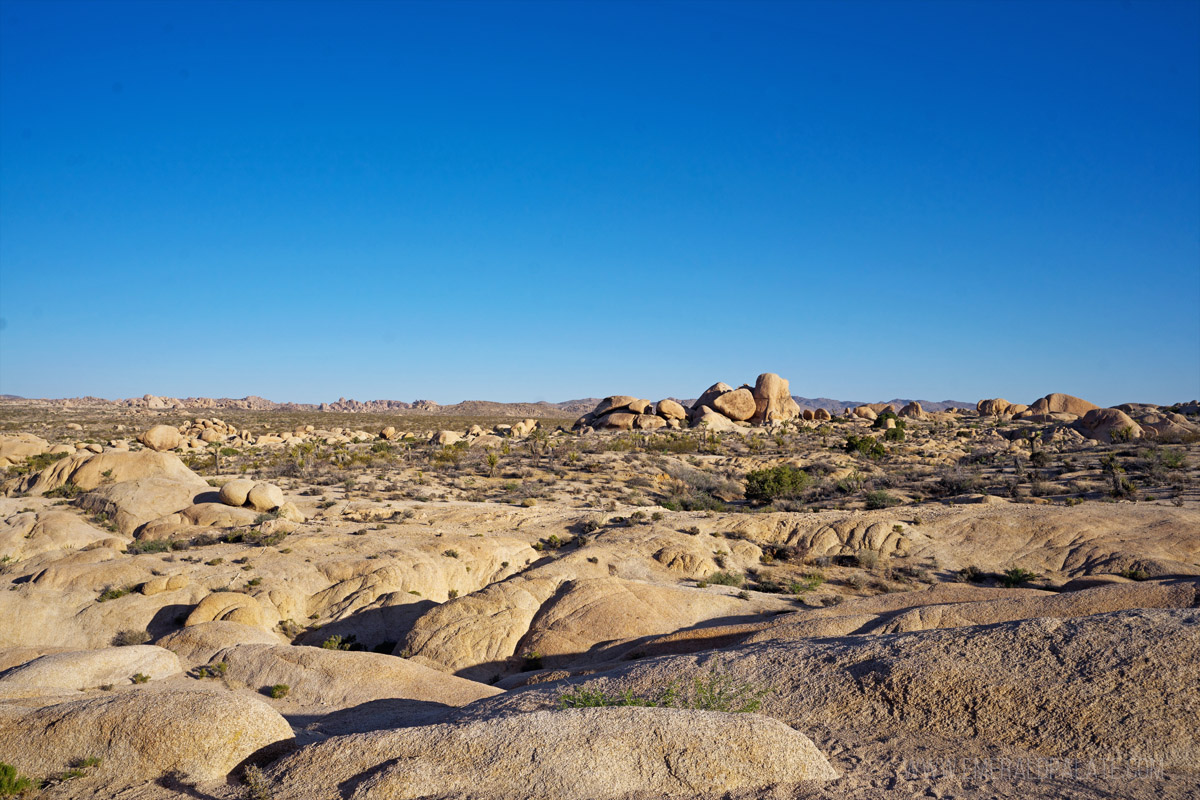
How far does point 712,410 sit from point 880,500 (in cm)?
3936

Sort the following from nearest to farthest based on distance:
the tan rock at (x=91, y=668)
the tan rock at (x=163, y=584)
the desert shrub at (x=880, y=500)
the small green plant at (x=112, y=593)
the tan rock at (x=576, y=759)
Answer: the tan rock at (x=576, y=759) < the tan rock at (x=91, y=668) < the small green plant at (x=112, y=593) < the tan rock at (x=163, y=584) < the desert shrub at (x=880, y=500)

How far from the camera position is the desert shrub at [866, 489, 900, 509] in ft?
91.2

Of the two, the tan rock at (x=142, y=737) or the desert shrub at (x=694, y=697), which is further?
the desert shrub at (x=694, y=697)

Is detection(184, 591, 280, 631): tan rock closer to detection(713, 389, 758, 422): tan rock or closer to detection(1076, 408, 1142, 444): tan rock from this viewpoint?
detection(1076, 408, 1142, 444): tan rock

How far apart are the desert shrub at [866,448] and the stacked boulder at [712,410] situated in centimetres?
1821

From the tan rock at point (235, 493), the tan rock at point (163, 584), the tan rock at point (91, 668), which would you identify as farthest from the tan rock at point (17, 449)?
the tan rock at point (91, 668)

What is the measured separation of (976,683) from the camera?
23.6 feet

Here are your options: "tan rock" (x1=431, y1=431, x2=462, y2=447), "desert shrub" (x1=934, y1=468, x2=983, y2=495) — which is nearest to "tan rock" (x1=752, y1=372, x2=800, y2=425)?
"tan rock" (x1=431, y1=431, x2=462, y2=447)

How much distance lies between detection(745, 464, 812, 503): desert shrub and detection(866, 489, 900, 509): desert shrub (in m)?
3.24

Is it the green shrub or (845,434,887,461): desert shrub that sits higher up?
(845,434,887,461): desert shrub

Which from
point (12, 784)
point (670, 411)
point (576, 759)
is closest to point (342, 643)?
point (12, 784)

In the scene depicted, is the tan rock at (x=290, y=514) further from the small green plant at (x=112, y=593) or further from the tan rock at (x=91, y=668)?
the tan rock at (x=91, y=668)

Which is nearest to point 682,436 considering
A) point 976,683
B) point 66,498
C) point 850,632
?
point 66,498

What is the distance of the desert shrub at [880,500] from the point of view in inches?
1095
